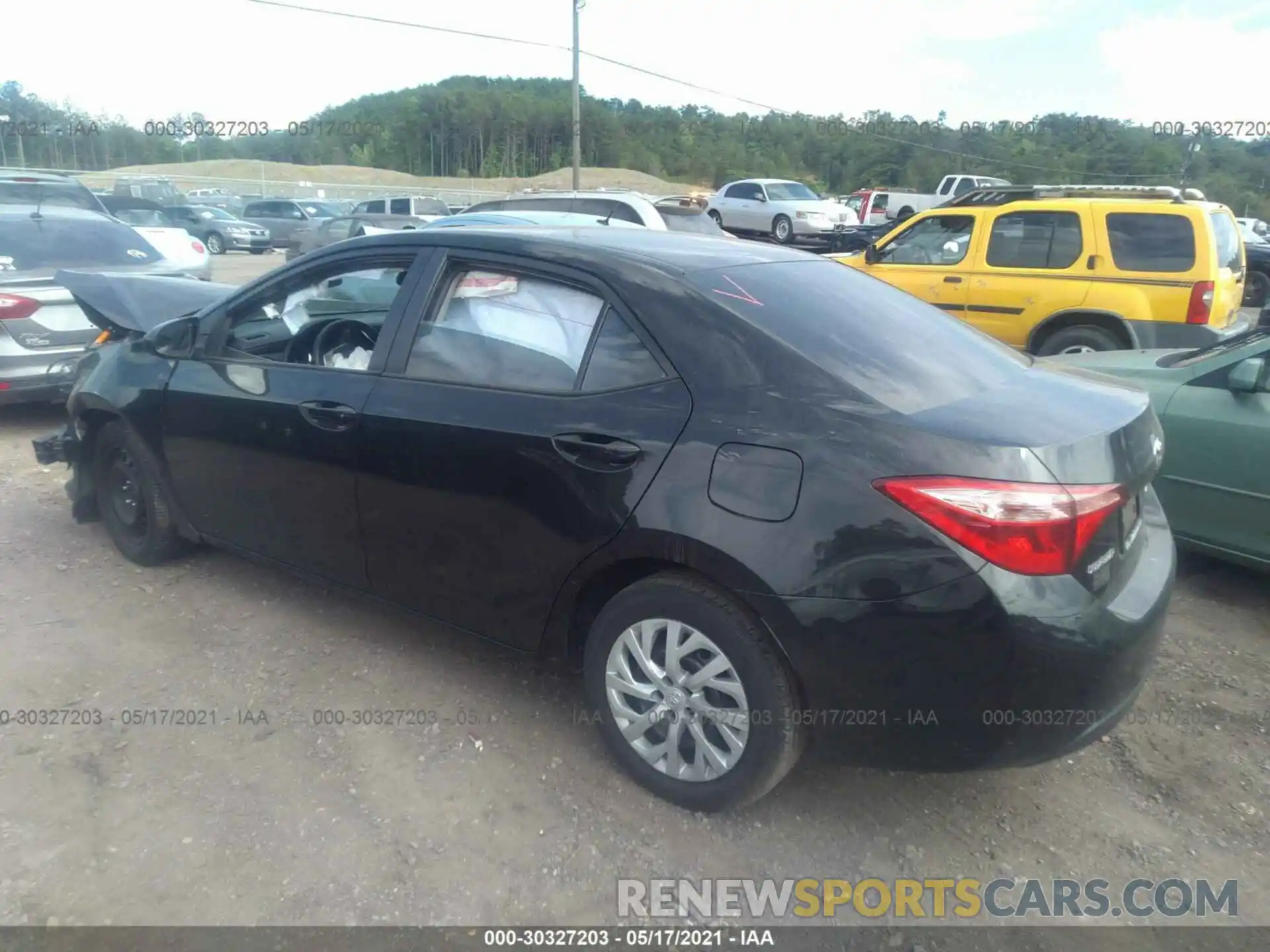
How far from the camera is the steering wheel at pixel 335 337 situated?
402 centimetres

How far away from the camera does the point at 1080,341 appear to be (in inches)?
331

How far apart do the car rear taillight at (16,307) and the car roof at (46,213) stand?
1.18 meters

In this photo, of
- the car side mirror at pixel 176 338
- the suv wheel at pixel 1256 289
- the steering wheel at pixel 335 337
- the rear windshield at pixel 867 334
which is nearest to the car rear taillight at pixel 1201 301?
the rear windshield at pixel 867 334

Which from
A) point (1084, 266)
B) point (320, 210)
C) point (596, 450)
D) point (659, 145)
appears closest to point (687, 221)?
point (1084, 266)

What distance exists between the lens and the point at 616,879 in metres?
2.63

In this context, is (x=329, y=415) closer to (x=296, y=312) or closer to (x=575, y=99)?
(x=296, y=312)

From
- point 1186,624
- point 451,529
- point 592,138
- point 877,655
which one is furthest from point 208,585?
point 592,138

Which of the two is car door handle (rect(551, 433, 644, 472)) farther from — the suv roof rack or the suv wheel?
the suv wheel

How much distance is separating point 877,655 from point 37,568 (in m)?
4.11

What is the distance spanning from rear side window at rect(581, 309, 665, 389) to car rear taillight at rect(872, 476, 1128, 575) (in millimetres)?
796

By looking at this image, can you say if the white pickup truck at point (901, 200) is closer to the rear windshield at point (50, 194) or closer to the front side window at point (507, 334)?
the rear windshield at point (50, 194)

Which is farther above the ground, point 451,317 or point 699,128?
point 699,128

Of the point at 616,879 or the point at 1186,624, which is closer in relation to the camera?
the point at 616,879

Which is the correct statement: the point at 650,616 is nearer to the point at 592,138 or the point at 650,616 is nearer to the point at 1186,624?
the point at 1186,624
